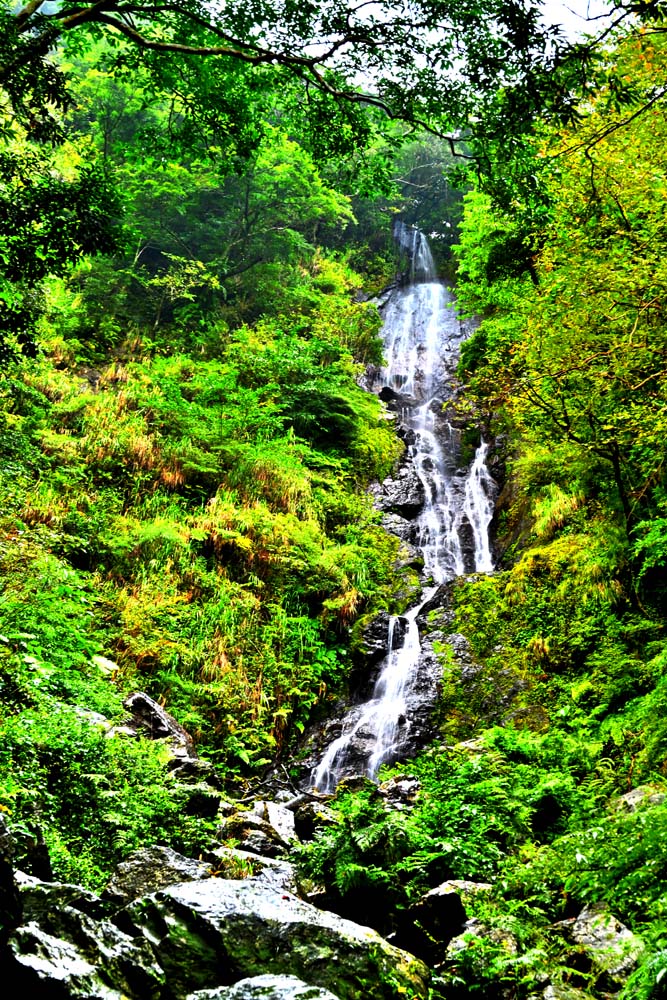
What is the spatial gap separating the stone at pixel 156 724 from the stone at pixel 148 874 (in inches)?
112

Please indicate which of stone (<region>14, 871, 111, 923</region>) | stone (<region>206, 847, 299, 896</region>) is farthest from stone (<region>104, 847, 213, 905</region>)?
stone (<region>206, 847, 299, 896</region>)

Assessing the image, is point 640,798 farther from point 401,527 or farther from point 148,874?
point 401,527

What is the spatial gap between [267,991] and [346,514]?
38.0ft

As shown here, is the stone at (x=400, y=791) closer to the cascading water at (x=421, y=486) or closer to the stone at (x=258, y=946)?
the cascading water at (x=421, y=486)

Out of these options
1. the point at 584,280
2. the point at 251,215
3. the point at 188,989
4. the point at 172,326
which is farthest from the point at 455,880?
the point at 251,215

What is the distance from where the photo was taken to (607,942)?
3.55 metres

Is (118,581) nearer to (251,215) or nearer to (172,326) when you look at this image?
(172,326)

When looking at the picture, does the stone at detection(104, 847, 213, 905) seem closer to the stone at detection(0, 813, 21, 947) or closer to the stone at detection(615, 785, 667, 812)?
the stone at detection(0, 813, 21, 947)

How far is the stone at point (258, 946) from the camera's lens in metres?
3.21

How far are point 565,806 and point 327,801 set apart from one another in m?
3.19

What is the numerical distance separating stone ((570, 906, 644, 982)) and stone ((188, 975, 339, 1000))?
1.43 m

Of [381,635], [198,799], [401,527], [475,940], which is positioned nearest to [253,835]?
[198,799]

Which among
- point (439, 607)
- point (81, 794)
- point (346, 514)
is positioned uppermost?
point (346, 514)

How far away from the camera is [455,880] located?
4723 mm
